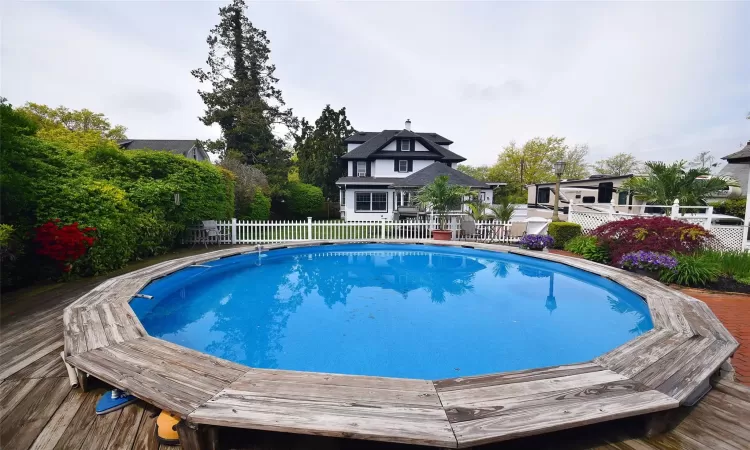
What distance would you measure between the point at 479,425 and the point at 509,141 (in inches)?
1422

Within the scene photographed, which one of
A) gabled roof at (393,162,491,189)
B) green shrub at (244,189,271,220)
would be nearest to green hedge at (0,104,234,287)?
green shrub at (244,189,271,220)

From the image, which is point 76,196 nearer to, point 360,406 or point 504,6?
point 360,406

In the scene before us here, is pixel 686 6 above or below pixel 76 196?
above

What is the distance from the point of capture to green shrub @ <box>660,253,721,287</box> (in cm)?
582

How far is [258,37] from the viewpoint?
971 inches

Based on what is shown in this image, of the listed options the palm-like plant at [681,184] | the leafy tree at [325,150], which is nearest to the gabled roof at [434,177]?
the palm-like plant at [681,184]

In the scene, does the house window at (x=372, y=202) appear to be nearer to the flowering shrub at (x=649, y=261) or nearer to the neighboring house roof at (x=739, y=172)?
the flowering shrub at (x=649, y=261)

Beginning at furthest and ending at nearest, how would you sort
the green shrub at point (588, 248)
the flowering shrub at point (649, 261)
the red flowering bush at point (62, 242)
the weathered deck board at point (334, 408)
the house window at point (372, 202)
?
the house window at point (372, 202) → the green shrub at point (588, 248) → the flowering shrub at point (649, 261) → the red flowering bush at point (62, 242) → the weathered deck board at point (334, 408)

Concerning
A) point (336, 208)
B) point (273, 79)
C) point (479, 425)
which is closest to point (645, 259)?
point (479, 425)

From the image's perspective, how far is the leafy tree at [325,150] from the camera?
977 inches

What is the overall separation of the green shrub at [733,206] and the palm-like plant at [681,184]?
276 centimetres

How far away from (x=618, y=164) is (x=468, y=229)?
40613 mm

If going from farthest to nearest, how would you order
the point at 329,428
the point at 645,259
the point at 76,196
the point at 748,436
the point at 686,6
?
the point at 686,6
the point at 645,259
the point at 76,196
the point at 748,436
the point at 329,428

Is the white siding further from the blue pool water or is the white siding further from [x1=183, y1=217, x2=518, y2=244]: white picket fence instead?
the blue pool water
